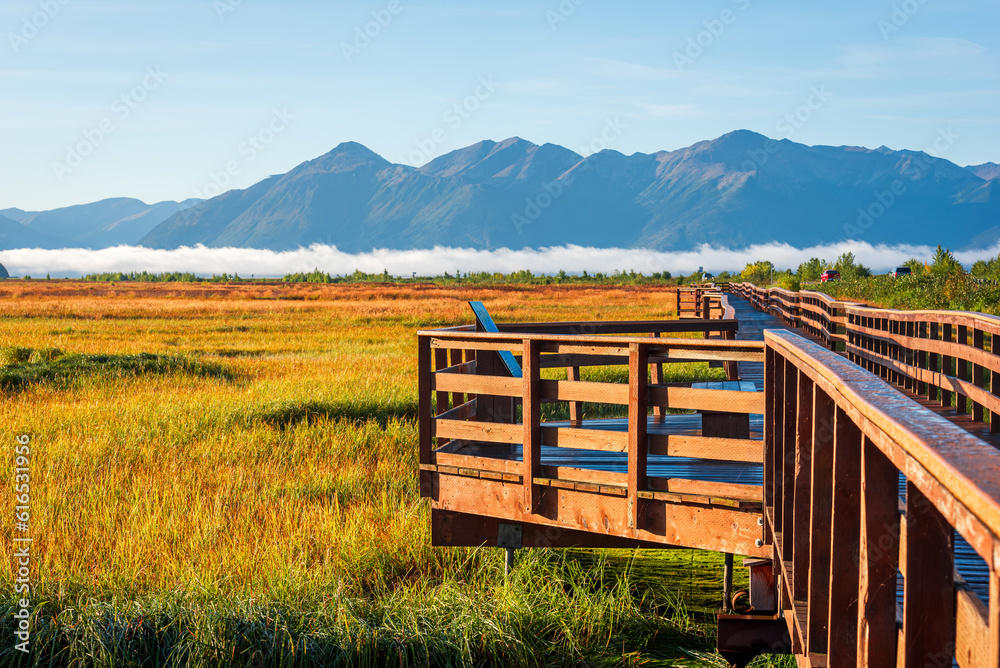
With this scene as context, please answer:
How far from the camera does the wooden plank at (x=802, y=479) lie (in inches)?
125

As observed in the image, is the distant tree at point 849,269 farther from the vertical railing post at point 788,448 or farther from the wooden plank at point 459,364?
the vertical railing post at point 788,448

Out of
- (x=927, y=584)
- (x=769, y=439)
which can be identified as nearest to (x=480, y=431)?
(x=769, y=439)

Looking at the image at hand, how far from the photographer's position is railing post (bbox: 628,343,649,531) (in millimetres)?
5004

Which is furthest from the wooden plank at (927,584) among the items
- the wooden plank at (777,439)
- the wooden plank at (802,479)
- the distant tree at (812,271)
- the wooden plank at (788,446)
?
the distant tree at (812,271)

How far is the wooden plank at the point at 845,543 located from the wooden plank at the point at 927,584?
0.72 metres

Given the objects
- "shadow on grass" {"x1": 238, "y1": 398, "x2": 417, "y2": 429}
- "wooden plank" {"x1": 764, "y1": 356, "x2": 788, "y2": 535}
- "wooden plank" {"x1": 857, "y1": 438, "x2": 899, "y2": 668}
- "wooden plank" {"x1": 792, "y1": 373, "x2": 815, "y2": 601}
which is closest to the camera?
"wooden plank" {"x1": 857, "y1": 438, "x2": 899, "y2": 668}

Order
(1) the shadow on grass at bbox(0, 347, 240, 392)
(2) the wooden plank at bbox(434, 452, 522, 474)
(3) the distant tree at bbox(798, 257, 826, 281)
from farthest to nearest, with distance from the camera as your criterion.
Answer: (3) the distant tree at bbox(798, 257, 826, 281) < (1) the shadow on grass at bbox(0, 347, 240, 392) < (2) the wooden plank at bbox(434, 452, 522, 474)

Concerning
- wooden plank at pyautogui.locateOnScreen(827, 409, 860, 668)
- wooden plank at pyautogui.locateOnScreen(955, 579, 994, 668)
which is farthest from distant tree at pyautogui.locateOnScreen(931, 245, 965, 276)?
wooden plank at pyautogui.locateOnScreen(955, 579, 994, 668)

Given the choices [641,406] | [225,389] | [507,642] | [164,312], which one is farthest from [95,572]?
[164,312]

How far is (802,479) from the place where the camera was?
127 inches

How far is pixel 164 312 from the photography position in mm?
42094

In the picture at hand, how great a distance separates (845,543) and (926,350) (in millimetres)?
6250

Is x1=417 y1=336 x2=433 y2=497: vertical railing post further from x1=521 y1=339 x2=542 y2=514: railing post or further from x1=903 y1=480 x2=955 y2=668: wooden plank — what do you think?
x1=903 y1=480 x2=955 y2=668: wooden plank

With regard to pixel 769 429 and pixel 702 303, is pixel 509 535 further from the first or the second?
pixel 702 303
